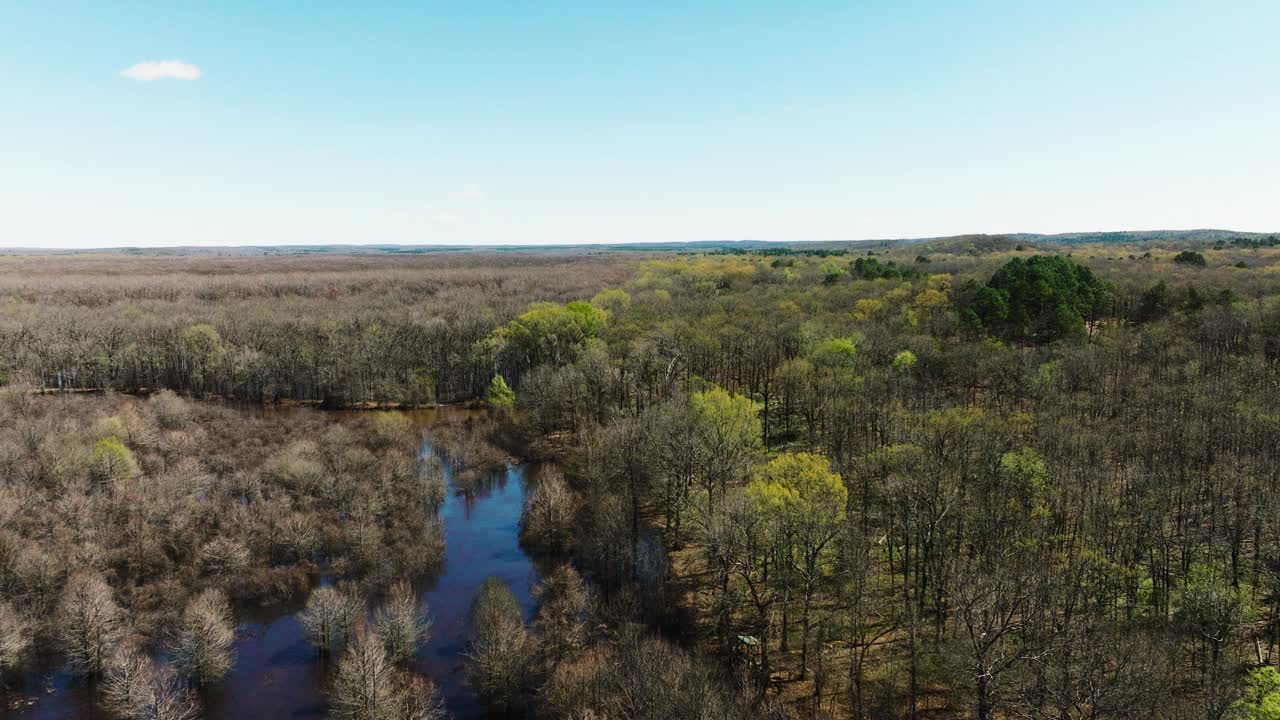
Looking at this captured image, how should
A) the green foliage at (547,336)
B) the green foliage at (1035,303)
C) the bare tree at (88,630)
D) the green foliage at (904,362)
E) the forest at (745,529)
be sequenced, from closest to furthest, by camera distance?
the forest at (745,529) → the bare tree at (88,630) → the green foliage at (904,362) → the green foliage at (1035,303) → the green foliage at (547,336)

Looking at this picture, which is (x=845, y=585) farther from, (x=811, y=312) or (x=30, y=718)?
(x=811, y=312)

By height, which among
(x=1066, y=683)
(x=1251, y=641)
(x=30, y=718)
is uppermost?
(x=1066, y=683)

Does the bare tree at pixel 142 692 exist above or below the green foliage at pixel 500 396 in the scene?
below

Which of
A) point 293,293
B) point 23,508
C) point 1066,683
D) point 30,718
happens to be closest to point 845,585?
point 1066,683

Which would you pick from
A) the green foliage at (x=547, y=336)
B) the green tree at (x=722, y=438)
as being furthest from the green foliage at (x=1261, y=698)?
the green foliage at (x=547, y=336)

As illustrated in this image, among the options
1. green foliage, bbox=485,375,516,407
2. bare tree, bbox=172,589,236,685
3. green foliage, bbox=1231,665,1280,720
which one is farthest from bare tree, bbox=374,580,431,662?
green foliage, bbox=485,375,516,407

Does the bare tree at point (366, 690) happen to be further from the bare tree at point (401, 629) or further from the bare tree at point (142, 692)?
the bare tree at point (142, 692)
